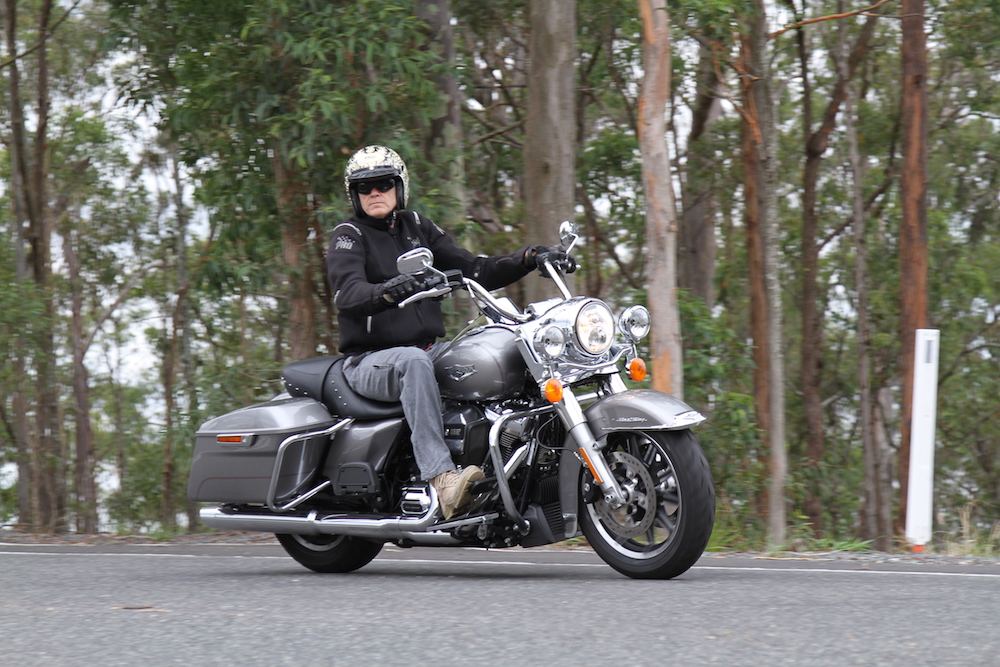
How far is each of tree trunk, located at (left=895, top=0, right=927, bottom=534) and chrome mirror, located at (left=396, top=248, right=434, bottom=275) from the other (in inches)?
307

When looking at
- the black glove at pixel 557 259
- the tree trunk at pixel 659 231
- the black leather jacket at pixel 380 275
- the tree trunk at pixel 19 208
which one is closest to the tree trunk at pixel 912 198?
the tree trunk at pixel 659 231

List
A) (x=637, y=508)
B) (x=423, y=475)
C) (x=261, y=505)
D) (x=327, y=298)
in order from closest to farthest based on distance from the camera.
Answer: (x=637, y=508) → (x=423, y=475) → (x=261, y=505) → (x=327, y=298)

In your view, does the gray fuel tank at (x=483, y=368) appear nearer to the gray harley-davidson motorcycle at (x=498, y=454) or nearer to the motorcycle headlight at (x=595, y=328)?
the gray harley-davidson motorcycle at (x=498, y=454)

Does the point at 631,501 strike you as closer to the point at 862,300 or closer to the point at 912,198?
the point at 912,198

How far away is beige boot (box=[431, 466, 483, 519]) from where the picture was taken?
5422mm

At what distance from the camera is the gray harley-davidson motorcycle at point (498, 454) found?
505 centimetres

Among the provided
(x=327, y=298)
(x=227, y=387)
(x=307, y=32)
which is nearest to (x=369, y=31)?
(x=307, y=32)

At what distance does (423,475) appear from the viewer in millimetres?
5508

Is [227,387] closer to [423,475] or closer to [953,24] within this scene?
[423,475]

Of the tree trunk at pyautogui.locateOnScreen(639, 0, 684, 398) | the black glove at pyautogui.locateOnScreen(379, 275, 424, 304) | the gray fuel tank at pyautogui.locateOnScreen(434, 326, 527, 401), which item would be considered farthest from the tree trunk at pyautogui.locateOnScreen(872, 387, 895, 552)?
the black glove at pyautogui.locateOnScreen(379, 275, 424, 304)

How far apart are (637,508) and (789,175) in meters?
16.1

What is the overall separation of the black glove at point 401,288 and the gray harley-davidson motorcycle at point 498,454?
0.14ft

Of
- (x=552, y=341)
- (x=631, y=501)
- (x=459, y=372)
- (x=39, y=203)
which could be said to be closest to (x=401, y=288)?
(x=459, y=372)

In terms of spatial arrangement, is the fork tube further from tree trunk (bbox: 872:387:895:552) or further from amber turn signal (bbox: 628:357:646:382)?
tree trunk (bbox: 872:387:895:552)
